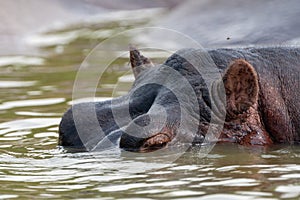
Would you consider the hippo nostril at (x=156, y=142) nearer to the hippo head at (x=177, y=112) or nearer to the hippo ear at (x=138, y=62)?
the hippo head at (x=177, y=112)

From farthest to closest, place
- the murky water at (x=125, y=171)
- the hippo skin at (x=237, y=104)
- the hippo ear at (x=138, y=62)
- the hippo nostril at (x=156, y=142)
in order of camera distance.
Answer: the hippo ear at (x=138, y=62) < the hippo skin at (x=237, y=104) < the hippo nostril at (x=156, y=142) < the murky water at (x=125, y=171)

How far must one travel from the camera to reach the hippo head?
6.94 meters

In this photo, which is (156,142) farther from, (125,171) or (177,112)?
(125,171)

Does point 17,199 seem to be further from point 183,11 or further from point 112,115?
point 183,11

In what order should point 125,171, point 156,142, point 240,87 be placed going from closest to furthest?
1. point 125,171
2. point 156,142
3. point 240,87

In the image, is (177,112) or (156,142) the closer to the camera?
(156,142)

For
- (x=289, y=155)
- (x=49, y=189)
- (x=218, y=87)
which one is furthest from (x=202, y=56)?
(x=49, y=189)

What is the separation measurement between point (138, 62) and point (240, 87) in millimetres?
1474

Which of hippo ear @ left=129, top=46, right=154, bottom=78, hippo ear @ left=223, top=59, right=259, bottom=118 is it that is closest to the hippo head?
hippo ear @ left=223, top=59, right=259, bottom=118

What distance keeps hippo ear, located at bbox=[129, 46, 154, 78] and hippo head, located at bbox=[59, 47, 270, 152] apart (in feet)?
1.92

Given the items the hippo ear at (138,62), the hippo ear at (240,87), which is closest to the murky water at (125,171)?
the hippo ear at (240,87)

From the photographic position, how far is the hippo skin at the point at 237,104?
7012mm

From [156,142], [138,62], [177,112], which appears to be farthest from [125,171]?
[138,62]

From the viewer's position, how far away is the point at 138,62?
8359 millimetres
